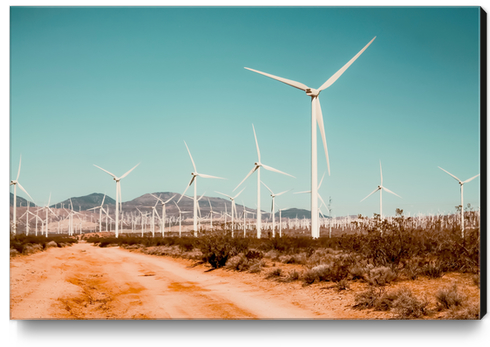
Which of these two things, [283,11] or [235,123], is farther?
[235,123]

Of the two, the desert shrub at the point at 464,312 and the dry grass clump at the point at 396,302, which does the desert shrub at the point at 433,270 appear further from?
the dry grass clump at the point at 396,302

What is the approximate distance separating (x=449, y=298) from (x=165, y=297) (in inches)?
281

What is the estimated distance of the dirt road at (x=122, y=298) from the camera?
9.20 m

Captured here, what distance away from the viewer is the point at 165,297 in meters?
10.1

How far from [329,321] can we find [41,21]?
1091 cm

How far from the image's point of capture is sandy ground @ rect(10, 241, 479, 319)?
30.0 ft

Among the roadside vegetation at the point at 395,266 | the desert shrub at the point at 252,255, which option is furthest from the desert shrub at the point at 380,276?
the desert shrub at the point at 252,255

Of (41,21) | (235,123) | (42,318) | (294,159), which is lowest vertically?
(42,318)

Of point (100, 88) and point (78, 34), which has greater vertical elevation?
point (78, 34)

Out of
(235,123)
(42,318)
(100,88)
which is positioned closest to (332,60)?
(235,123)

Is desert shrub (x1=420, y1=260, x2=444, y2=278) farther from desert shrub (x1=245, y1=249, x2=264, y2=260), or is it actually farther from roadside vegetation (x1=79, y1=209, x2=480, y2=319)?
desert shrub (x1=245, y1=249, x2=264, y2=260)

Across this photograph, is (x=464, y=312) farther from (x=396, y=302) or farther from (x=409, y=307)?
(x=396, y=302)
